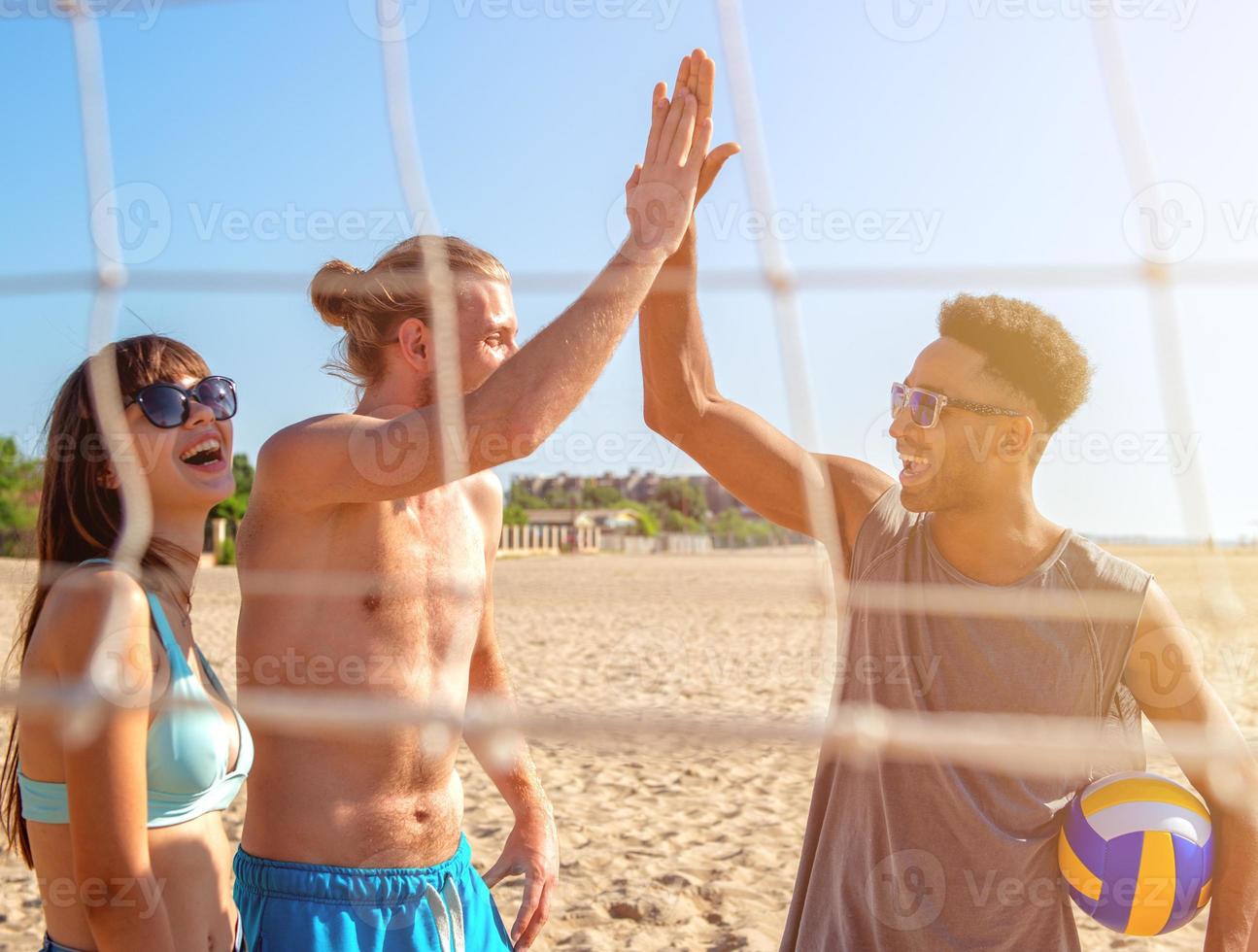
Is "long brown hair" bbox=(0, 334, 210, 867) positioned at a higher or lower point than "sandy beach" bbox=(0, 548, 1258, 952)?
higher

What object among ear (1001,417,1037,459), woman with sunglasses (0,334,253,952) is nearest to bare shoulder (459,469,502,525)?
woman with sunglasses (0,334,253,952)

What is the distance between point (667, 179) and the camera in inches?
54.0

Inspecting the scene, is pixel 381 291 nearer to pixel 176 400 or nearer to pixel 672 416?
pixel 176 400

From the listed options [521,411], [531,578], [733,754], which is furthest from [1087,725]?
[531,578]

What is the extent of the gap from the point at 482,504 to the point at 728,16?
985 millimetres

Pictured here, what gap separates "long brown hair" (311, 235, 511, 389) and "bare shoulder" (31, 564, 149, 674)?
565mm

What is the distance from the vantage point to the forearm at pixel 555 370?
1.26 metres

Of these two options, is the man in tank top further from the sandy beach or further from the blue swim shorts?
the blue swim shorts

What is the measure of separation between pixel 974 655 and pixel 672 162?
2.74ft

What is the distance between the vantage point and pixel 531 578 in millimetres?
20797

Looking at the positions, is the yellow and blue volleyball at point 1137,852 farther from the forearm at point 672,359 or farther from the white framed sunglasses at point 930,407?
the forearm at point 672,359

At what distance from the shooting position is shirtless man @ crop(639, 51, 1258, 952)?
1.59m

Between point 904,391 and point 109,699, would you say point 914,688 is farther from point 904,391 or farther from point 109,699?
point 109,699

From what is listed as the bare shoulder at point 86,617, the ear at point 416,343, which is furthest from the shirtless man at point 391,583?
the bare shoulder at point 86,617
